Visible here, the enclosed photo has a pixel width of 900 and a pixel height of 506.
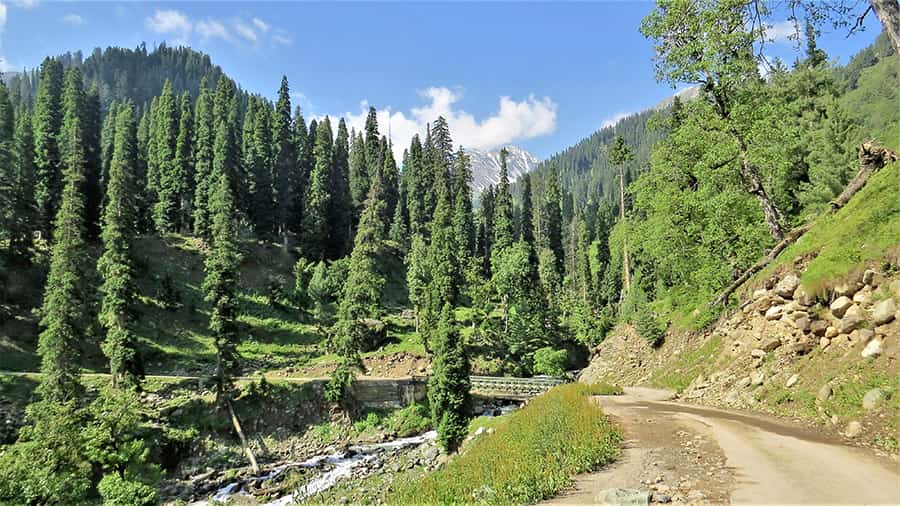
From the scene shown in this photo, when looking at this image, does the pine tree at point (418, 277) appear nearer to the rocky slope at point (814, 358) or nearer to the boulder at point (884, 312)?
the rocky slope at point (814, 358)

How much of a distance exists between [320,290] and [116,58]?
628ft

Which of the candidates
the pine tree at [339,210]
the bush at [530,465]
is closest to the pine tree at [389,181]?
the pine tree at [339,210]

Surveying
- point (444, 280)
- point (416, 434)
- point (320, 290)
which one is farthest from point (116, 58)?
point (416, 434)

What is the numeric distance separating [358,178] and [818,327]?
78.9 meters

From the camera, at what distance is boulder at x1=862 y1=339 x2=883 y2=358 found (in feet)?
32.6

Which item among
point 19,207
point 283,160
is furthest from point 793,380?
point 283,160

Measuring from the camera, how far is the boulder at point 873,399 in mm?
8938

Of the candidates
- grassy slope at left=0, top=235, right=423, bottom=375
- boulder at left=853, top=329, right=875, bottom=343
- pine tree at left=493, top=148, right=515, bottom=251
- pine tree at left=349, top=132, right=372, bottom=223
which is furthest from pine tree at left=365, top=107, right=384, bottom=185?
boulder at left=853, top=329, right=875, bottom=343

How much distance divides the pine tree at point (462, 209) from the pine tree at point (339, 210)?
59.6 ft

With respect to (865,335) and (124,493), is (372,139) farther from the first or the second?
(865,335)

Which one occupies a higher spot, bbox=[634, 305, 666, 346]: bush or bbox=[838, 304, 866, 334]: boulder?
bbox=[838, 304, 866, 334]: boulder

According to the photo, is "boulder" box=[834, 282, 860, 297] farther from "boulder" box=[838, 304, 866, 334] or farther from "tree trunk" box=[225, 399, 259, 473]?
"tree trunk" box=[225, 399, 259, 473]

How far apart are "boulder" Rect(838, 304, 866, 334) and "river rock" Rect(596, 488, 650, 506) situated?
8.45 m

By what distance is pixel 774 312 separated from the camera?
14.5m
